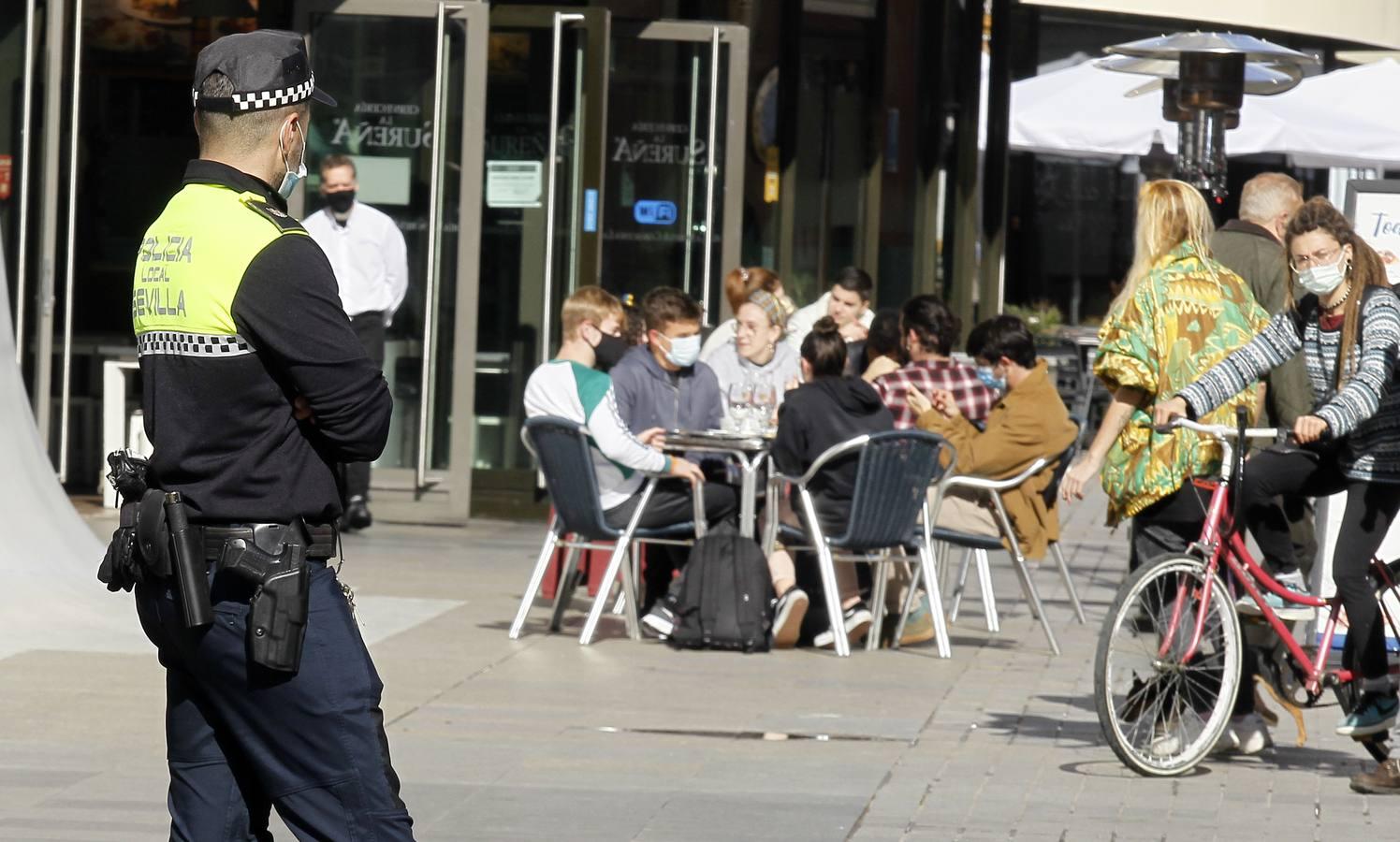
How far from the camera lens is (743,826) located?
5762mm

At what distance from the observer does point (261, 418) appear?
346 centimetres

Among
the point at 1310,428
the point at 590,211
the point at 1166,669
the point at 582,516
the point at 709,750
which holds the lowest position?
the point at 709,750

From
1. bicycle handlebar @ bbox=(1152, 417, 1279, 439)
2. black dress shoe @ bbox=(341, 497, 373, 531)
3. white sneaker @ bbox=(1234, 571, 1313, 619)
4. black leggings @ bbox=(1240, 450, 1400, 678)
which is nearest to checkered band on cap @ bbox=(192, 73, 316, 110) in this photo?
bicycle handlebar @ bbox=(1152, 417, 1279, 439)

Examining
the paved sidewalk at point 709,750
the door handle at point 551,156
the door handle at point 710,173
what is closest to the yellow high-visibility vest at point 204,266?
the paved sidewalk at point 709,750

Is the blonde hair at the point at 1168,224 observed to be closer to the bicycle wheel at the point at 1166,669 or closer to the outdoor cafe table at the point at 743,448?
the bicycle wheel at the point at 1166,669

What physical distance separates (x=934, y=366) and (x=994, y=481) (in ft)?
2.73

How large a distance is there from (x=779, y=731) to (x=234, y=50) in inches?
159

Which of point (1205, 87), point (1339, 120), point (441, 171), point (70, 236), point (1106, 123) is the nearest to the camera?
point (1205, 87)

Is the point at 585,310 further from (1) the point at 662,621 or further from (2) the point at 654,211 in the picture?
(2) the point at 654,211

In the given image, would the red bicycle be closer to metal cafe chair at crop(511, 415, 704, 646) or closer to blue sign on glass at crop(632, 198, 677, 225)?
metal cafe chair at crop(511, 415, 704, 646)

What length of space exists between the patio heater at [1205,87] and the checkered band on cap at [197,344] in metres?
7.07

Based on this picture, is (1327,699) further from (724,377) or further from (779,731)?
(724,377)

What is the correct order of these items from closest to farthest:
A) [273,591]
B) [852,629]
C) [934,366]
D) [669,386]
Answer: [273,591]
[852,629]
[669,386]
[934,366]

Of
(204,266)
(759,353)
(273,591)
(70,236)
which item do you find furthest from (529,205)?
(273,591)
